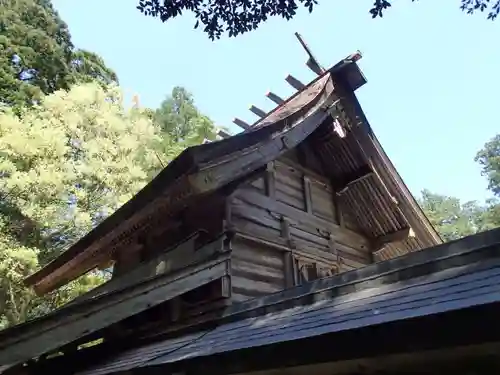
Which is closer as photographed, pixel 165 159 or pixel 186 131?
pixel 165 159

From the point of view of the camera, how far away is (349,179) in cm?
832

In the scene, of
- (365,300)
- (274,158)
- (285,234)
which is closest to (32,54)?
(274,158)

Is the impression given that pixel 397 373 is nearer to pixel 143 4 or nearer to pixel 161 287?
pixel 161 287

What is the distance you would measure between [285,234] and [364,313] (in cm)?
383

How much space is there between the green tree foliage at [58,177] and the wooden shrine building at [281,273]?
547 centimetres

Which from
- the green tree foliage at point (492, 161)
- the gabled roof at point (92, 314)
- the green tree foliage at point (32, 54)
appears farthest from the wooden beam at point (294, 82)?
the green tree foliage at point (492, 161)

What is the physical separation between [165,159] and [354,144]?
38.7ft

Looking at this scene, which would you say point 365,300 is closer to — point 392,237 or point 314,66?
point 392,237

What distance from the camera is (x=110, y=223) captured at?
20.4ft

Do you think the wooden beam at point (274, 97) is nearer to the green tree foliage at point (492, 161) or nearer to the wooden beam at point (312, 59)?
the wooden beam at point (312, 59)

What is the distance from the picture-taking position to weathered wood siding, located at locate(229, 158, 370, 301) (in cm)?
617

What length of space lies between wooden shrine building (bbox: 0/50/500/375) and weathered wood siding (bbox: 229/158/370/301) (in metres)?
0.03

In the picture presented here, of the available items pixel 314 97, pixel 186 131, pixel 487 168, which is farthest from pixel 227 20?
pixel 487 168

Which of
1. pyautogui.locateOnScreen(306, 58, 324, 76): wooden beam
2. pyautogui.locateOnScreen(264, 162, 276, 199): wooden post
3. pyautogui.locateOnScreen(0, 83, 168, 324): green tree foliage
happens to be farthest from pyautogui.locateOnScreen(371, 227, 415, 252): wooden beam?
pyautogui.locateOnScreen(0, 83, 168, 324): green tree foliage
